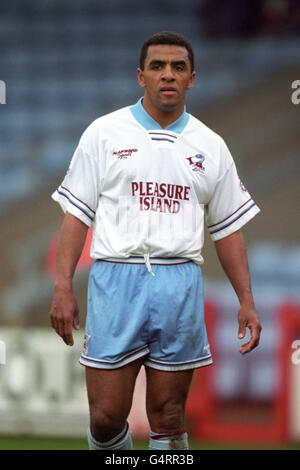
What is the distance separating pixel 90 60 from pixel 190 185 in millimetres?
7879

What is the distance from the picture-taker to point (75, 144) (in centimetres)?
996

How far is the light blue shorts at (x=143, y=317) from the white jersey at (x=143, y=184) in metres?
0.07

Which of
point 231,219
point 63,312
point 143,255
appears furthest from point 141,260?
point 231,219

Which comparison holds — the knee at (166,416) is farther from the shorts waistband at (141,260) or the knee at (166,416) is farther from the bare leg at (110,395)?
the shorts waistband at (141,260)

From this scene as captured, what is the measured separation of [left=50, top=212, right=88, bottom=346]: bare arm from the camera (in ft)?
11.1

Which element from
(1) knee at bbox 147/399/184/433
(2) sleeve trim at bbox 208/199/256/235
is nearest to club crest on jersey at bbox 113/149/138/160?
(2) sleeve trim at bbox 208/199/256/235

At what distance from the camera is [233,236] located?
3.66 meters

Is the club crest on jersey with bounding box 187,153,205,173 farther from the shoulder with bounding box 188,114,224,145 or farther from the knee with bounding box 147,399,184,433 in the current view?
the knee with bounding box 147,399,184,433

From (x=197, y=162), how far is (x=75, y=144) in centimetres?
657

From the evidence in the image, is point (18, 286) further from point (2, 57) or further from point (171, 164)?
point (171, 164)

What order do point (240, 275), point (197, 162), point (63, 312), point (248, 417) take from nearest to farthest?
1. point (63, 312)
2. point (197, 162)
3. point (240, 275)
4. point (248, 417)

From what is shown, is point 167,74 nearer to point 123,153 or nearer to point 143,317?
point 123,153

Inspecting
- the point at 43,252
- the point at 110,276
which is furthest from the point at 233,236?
the point at 43,252

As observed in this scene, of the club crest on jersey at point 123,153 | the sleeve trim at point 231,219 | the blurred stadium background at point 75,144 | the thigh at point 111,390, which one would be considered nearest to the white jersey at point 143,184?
the club crest on jersey at point 123,153
